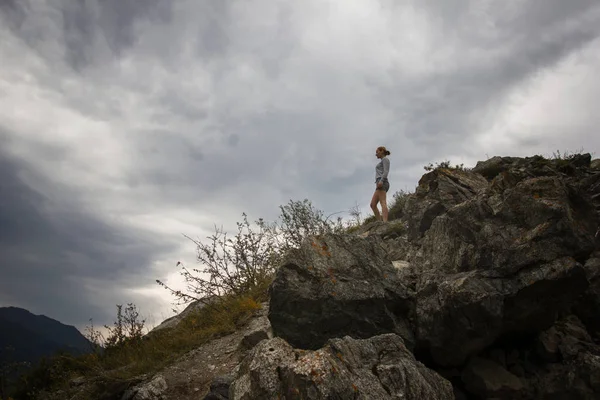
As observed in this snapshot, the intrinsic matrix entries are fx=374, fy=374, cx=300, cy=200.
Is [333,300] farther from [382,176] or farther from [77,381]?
[382,176]

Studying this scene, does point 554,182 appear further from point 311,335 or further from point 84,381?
point 84,381

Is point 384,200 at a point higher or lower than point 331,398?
higher

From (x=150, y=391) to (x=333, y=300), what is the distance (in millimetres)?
4151

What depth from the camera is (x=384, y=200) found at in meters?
15.5

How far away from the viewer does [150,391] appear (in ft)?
24.4

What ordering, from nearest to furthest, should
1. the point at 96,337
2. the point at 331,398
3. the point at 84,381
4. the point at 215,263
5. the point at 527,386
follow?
the point at 331,398
the point at 527,386
the point at 84,381
the point at 96,337
the point at 215,263

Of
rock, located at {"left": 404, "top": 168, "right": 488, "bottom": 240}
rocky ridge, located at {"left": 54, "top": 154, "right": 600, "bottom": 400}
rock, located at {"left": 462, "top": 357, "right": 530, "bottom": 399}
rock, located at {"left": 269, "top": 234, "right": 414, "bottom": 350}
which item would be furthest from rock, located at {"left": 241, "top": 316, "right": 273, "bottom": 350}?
rock, located at {"left": 404, "top": 168, "right": 488, "bottom": 240}

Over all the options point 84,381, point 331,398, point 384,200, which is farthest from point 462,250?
point 84,381

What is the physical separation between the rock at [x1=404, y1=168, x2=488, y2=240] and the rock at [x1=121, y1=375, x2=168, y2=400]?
26.8ft

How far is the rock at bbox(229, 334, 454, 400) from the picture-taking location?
4027mm

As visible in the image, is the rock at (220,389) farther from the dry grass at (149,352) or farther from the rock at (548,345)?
the rock at (548,345)

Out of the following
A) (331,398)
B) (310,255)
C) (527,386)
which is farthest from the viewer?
(310,255)

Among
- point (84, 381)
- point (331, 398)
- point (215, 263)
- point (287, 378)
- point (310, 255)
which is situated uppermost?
point (215, 263)

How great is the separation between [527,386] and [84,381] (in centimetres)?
1060
